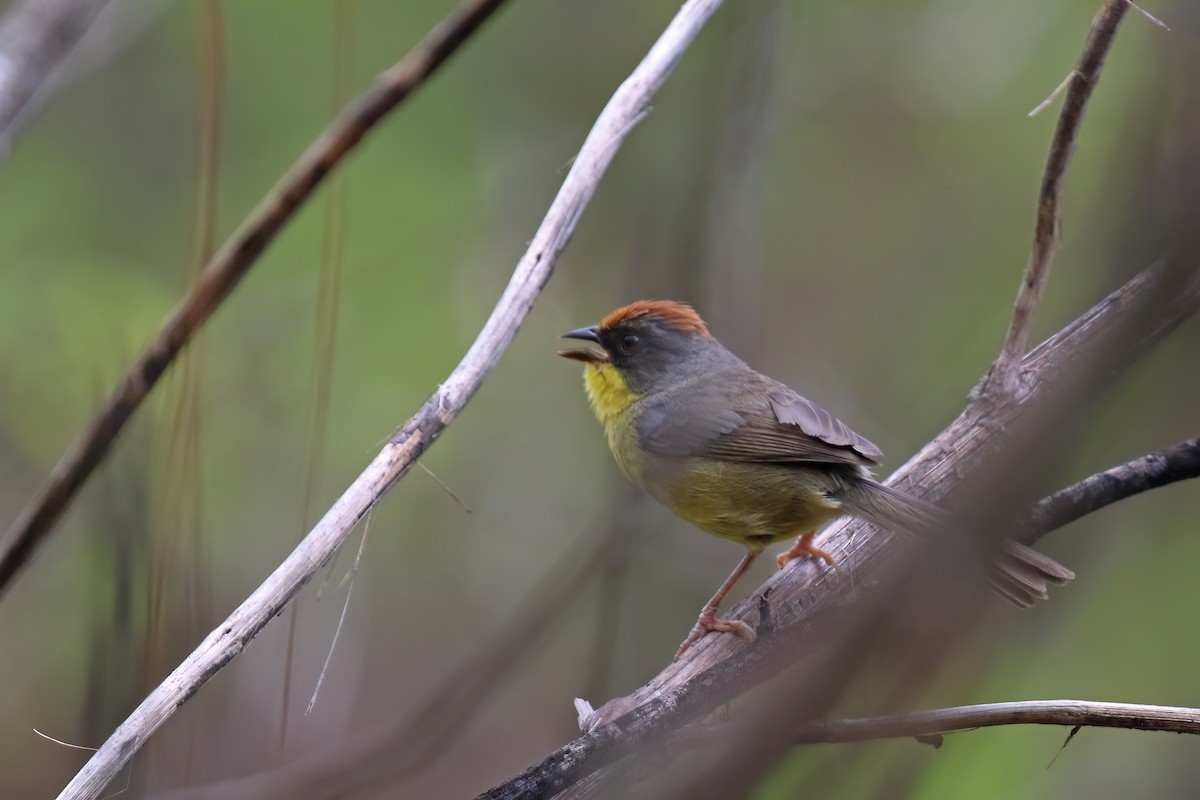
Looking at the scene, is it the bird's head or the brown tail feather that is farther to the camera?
the bird's head

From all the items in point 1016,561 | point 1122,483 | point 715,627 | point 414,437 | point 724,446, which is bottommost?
point 715,627

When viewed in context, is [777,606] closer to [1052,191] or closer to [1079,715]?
[1079,715]

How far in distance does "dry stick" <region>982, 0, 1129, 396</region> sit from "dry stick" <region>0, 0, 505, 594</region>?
60.1 inches

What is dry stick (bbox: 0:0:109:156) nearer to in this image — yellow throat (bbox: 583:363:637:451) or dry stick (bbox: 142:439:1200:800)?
dry stick (bbox: 142:439:1200:800)

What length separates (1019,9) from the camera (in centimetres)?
604

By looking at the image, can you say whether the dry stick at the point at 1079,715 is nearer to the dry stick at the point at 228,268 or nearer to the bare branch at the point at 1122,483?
the bare branch at the point at 1122,483

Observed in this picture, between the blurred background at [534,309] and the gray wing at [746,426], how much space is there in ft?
1.42

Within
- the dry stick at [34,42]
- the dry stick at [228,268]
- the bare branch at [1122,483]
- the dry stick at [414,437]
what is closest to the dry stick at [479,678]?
the bare branch at [1122,483]

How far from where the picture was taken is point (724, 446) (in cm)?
402

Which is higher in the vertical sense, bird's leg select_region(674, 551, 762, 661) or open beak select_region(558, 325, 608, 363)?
open beak select_region(558, 325, 608, 363)

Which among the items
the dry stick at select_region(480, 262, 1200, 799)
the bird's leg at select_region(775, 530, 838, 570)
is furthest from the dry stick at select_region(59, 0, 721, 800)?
the bird's leg at select_region(775, 530, 838, 570)

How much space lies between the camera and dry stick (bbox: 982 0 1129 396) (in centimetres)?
257

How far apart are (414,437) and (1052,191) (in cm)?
181

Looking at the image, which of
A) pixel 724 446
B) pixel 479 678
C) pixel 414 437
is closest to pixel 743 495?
pixel 724 446
